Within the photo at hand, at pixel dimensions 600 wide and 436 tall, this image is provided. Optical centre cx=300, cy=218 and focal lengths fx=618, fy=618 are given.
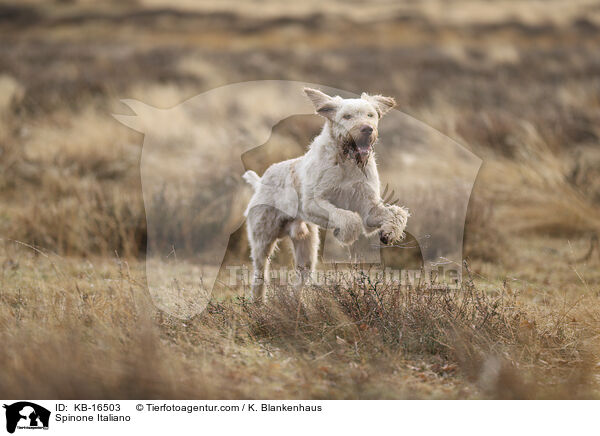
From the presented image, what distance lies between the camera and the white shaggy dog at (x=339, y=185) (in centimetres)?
378

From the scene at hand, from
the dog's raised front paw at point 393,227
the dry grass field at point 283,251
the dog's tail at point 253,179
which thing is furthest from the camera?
the dog's tail at point 253,179

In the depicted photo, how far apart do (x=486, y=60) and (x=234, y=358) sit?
16.5m

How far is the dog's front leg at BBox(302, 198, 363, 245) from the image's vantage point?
376 centimetres

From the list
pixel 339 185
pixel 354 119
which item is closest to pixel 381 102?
pixel 354 119

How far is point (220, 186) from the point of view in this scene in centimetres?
796

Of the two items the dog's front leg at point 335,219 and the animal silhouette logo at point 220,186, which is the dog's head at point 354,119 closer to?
the dog's front leg at point 335,219

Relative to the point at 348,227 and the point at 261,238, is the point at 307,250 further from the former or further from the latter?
the point at 348,227
